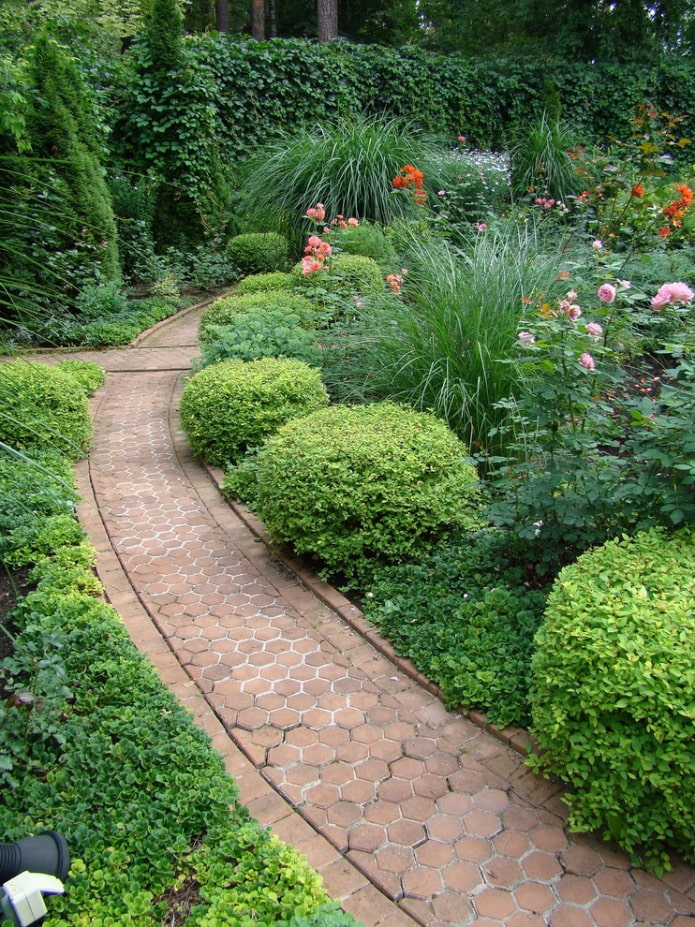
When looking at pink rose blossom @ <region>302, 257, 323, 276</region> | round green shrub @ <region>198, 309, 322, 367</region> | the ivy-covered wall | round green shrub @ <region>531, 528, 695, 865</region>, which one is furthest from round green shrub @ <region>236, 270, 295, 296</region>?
round green shrub @ <region>531, 528, 695, 865</region>

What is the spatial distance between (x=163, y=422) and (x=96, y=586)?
2715mm

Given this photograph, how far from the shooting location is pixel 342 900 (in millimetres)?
1984

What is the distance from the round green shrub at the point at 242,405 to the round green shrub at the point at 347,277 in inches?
74.4

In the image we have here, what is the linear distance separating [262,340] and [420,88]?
998 cm

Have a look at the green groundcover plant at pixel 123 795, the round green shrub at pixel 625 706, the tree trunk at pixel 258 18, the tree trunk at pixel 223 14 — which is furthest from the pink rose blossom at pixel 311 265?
the tree trunk at pixel 223 14

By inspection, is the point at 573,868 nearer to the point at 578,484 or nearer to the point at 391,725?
the point at 391,725

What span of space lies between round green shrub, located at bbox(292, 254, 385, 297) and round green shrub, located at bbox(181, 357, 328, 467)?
1891mm

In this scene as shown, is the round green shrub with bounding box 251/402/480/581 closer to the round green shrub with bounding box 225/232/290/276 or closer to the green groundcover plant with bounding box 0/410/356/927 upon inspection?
the green groundcover plant with bounding box 0/410/356/927

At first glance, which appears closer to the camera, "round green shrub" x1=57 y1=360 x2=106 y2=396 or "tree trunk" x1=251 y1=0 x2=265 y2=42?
"round green shrub" x1=57 y1=360 x2=106 y2=396

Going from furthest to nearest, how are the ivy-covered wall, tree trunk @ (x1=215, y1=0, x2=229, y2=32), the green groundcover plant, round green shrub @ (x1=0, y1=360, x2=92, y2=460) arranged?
1. tree trunk @ (x1=215, y1=0, x2=229, y2=32)
2. the ivy-covered wall
3. round green shrub @ (x1=0, y1=360, x2=92, y2=460)
4. the green groundcover plant

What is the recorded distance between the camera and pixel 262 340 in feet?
18.9

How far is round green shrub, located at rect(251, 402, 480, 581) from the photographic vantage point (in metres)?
3.49

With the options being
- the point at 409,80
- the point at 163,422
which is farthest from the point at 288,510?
the point at 409,80

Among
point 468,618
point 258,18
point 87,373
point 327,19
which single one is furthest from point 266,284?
point 258,18
